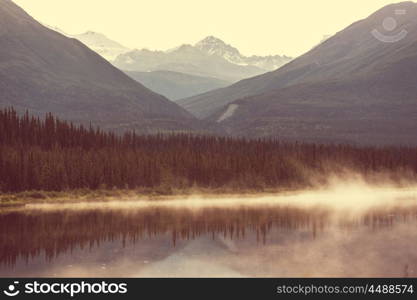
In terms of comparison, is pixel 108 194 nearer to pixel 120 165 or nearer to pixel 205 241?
pixel 120 165

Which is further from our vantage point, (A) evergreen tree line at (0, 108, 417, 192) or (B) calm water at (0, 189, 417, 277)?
(A) evergreen tree line at (0, 108, 417, 192)

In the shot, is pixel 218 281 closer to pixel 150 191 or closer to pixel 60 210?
pixel 60 210

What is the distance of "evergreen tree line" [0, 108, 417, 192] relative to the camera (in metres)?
103

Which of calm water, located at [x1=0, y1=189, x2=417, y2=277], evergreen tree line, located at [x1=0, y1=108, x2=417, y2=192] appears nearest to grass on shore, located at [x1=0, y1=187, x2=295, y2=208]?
evergreen tree line, located at [x1=0, y1=108, x2=417, y2=192]

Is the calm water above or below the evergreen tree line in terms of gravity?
below

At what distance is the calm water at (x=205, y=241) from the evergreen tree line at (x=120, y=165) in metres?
15.9

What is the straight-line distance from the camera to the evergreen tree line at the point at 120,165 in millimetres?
103375

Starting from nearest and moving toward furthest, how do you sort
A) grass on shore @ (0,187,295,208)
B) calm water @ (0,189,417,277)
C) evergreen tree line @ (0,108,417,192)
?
calm water @ (0,189,417,277)
grass on shore @ (0,187,295,208)
evergreen tree line @ (0,108,417,192)

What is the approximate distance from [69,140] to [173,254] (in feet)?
277

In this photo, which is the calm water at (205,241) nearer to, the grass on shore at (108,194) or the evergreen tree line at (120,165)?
the grass on shore at (108,194)

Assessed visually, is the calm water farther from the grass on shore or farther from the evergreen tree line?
the evergreen tree line

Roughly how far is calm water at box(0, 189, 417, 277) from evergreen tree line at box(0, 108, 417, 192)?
52.0 feet

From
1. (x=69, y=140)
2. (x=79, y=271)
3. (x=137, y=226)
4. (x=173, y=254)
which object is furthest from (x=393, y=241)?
(x=69, y=140)

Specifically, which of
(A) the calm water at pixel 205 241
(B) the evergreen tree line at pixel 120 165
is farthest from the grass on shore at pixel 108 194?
(A) the calm water at pixel 205 241
